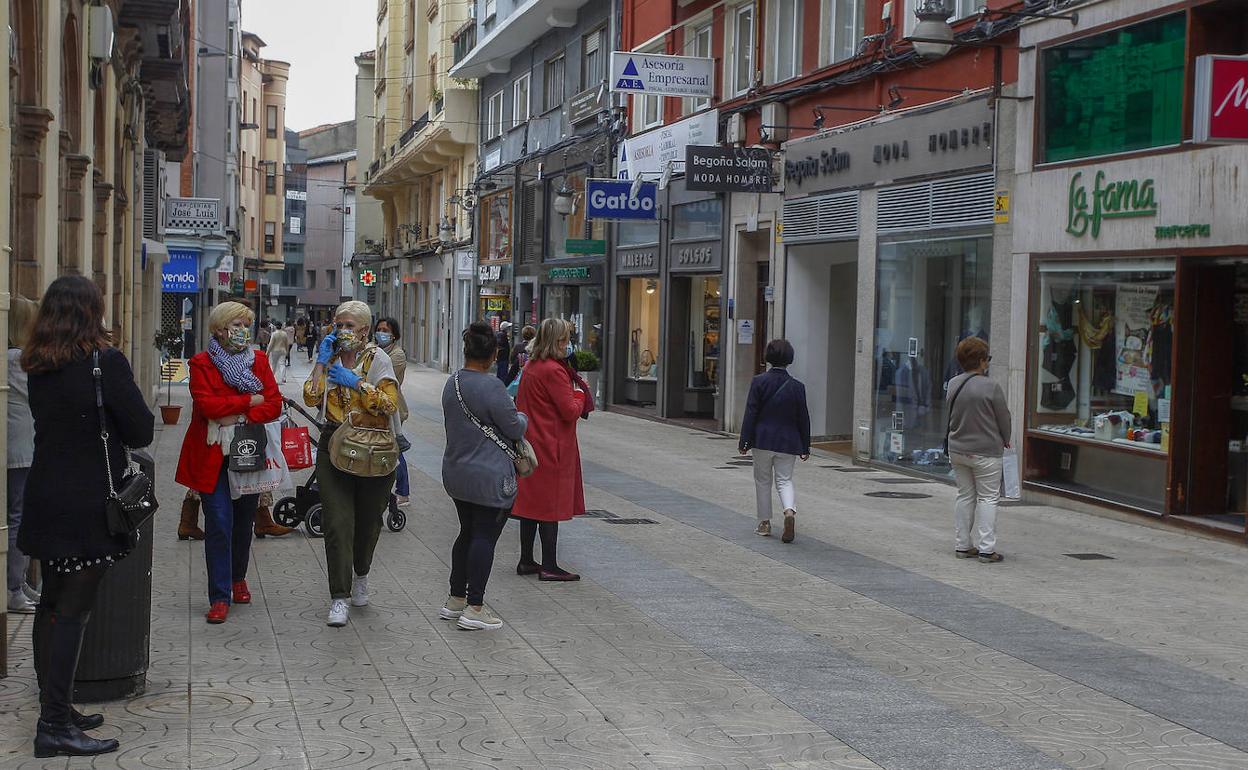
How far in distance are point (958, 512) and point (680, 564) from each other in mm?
2372

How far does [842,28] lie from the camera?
2019 cm

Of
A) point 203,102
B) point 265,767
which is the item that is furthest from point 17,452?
point 203,102

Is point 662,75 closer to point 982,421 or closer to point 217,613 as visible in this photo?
point 982,421

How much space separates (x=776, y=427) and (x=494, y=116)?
30.8 metres

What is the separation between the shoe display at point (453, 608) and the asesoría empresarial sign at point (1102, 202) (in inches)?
318

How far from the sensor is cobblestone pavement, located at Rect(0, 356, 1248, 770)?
5953 millimetres

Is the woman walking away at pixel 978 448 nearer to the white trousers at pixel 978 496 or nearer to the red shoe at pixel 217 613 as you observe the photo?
the white trousers at pixel 978 496

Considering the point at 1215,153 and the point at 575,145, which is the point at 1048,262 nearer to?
the point at 1215,153

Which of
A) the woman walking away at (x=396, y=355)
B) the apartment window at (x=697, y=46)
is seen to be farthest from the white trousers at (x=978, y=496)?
the apartment window at (x=697, y=46)

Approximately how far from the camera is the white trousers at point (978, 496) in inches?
445

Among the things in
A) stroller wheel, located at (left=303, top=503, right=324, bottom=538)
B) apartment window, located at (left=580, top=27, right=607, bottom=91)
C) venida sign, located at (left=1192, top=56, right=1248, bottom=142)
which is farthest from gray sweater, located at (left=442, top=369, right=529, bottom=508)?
apartment window, located at (left=580, top=27, right=607, bottom=91)

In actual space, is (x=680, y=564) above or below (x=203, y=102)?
below

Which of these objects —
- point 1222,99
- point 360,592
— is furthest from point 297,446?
point 1222,99

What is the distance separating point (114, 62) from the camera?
1784 cm
